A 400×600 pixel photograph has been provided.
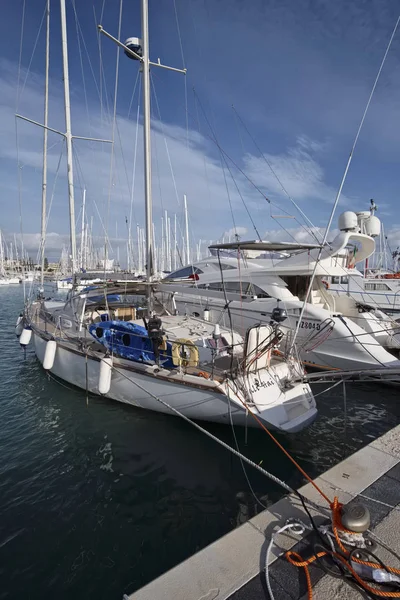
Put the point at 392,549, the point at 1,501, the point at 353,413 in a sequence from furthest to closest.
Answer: the point at 353,413 < the point at 1,501 < the point at 392,549

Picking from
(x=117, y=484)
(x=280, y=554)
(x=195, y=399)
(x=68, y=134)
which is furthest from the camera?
(x=68, y=134)

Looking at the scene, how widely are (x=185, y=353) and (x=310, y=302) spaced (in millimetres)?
7916

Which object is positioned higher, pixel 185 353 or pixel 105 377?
pixel 185 353

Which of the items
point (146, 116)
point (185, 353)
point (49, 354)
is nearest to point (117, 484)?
point (185, 353)

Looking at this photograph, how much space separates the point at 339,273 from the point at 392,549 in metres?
11.9

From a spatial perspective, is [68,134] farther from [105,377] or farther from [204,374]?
[204,374]

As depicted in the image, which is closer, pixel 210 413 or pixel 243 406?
pixel 243 406

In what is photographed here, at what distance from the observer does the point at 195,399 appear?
694 cm

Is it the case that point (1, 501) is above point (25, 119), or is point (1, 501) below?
below

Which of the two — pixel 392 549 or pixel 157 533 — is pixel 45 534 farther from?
pixel 392 549

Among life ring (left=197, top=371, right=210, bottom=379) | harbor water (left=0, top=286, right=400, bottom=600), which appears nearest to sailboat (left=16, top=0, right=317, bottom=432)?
life ring (left=197, top=371, right=210, bottom=379)

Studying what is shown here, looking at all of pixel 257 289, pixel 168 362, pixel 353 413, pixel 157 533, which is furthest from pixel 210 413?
pixel 257 289

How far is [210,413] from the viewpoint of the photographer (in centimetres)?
689

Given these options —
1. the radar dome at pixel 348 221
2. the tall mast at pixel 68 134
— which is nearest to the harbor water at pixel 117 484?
the tall mast at pixel 68 134
